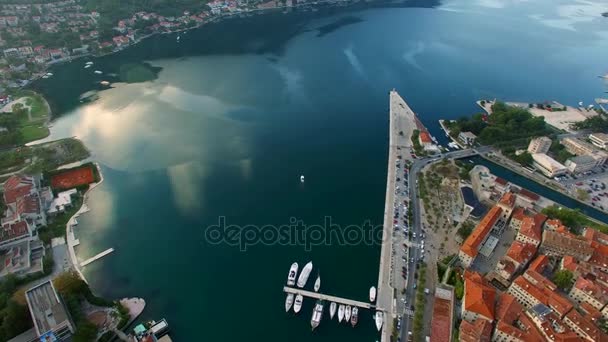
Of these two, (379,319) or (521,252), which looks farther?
(521,252)

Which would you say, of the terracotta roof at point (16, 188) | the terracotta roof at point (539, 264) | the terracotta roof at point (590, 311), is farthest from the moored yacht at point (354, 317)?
the terracotta roof at point (16, 188)

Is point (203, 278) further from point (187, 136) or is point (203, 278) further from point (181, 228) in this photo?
point (187, 136)

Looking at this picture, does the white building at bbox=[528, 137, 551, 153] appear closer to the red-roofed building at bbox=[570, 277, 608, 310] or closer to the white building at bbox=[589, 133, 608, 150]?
the white building at bbox=[589, 133, 608, 150]

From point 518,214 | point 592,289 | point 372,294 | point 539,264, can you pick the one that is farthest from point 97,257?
point 592,289

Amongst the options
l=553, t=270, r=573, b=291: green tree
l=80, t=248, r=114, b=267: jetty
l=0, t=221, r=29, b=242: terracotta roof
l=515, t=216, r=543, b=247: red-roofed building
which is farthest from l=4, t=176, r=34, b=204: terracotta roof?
l=553, t=270, r=573, b=291: green tree

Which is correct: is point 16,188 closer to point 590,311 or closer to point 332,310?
point 332,310

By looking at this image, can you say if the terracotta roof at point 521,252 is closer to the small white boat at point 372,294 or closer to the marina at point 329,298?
the small white boat at point 372,294

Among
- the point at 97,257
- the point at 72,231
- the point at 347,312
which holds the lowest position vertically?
the point at 347,312
